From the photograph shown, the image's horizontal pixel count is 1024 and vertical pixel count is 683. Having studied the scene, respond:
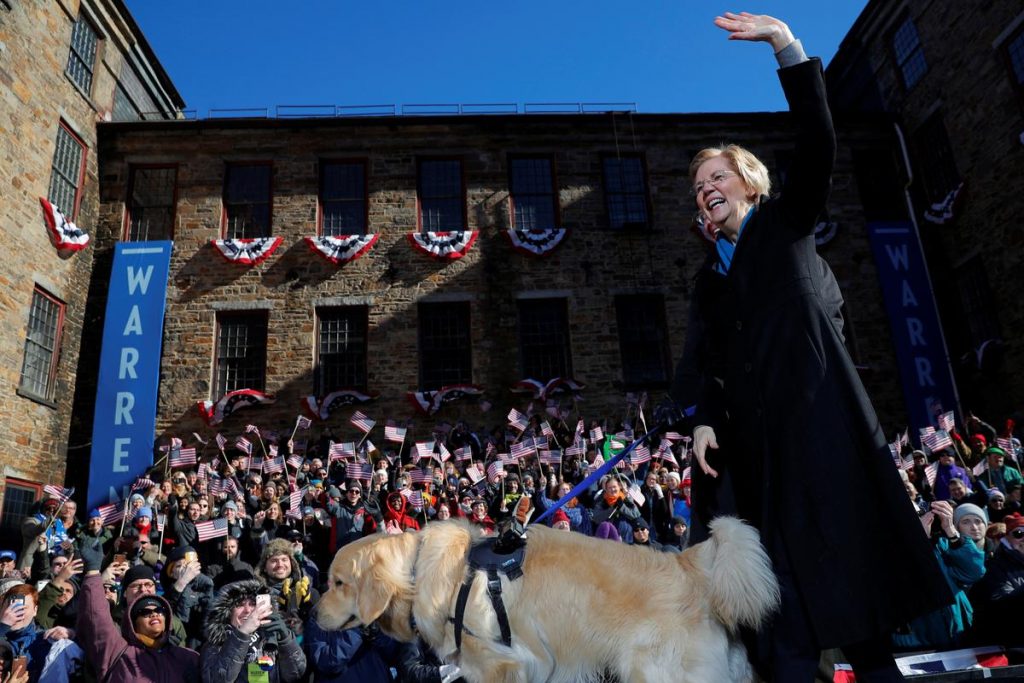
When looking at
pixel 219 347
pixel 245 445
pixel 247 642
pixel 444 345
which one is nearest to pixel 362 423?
pixel 245 445

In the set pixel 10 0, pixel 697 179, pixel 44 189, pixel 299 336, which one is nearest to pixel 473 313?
pixel 299 336

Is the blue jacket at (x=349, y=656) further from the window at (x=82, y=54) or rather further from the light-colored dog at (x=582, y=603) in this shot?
the window at (x=82, y=54)

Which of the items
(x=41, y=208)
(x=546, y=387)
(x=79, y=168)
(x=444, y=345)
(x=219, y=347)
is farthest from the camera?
(x=444, y=345)

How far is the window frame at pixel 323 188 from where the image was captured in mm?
19859

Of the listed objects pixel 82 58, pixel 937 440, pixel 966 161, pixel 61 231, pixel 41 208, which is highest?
pixel 82 58

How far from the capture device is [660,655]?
255 centimetres

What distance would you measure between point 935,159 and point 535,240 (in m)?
12.2

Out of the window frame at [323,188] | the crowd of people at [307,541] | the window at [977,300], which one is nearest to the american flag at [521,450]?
the crowd of people at [307,541]

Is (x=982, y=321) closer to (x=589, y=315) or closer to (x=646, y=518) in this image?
(x=589, y=315)

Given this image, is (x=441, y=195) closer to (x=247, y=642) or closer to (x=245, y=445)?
(x=245, y=445)

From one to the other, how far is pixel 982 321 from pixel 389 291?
16279mm

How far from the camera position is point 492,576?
2.83m

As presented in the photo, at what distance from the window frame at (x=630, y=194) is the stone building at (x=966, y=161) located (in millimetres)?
7316

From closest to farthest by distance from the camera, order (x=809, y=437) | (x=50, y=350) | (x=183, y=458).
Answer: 1. (x=809, y=437)
2. (x=183, y=458)
3. (x=50, y=350)
